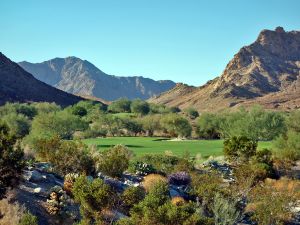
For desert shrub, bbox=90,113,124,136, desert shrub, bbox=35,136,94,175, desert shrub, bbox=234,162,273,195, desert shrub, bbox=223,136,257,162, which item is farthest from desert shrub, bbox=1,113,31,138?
desert shrub, bbox=35,136,94,175

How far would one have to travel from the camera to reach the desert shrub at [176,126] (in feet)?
214

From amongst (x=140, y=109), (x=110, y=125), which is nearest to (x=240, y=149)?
(x=110, y=125)

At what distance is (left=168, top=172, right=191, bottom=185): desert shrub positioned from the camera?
22.1 m

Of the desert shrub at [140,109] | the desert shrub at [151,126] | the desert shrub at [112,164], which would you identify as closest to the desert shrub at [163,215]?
the desert shrub at [112,164]

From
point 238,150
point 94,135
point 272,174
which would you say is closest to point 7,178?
point 272,174

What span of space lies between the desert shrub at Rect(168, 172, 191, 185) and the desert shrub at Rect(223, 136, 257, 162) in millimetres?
9349

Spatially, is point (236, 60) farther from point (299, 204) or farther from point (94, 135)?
point (299, 204)

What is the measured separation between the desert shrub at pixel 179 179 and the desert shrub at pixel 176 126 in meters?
42.5

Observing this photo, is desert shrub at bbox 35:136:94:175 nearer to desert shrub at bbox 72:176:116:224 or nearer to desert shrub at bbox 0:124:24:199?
desert shrub at bbox 0:124:24:199

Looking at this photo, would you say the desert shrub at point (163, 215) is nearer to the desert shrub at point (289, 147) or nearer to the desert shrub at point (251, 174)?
the desert shrub at point (251, 174)

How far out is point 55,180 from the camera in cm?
1803

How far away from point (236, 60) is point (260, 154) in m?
147

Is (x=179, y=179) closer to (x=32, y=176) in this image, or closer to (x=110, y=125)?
(x=32, y=176)

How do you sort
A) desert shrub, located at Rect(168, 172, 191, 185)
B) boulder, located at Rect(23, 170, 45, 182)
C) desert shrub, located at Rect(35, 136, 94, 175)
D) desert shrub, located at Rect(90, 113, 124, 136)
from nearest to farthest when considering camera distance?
1. boulder, located at Rect(23, 170, 45, 182)
2. desert shrub, located at Rect(35, 136, 94, 175)
3. desert shrub, located at Rect(168, 172, 191, 185)
4. desert shrub, located at Rect(90, 113, 124, 136)
